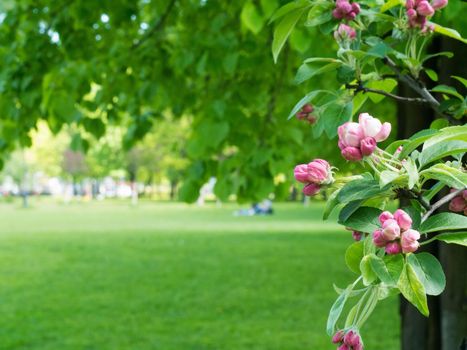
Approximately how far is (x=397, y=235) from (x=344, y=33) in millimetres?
702

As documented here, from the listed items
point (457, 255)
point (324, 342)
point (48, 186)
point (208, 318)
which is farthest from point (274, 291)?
point (48, 186)

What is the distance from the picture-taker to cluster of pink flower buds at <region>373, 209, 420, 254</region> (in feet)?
2.97

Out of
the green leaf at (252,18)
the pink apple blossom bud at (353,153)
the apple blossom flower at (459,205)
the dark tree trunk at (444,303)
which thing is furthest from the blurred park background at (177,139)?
the pink apple blossom bud at (353,153)

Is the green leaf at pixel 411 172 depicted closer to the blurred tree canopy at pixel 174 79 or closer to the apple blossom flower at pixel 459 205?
the apple blossom flower at pixel 459 205

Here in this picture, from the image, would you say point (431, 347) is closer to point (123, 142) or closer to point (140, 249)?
point (123, 142)

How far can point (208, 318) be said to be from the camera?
908 centimetres

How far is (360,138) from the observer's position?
998mm

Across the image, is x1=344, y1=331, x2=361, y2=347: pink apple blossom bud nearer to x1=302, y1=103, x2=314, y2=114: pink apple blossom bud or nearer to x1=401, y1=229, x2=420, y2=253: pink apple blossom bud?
x1=401, y1=229, x2=420, y2=253: pink apple blossom bud

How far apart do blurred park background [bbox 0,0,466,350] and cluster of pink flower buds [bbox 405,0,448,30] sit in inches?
14.0

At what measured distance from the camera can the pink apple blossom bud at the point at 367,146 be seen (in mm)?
984

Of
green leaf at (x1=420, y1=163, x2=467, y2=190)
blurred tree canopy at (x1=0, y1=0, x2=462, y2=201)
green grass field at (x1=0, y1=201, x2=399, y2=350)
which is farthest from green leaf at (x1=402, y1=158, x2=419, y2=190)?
green grass field at (x1=0, y1=201, x2=399, y2=350)

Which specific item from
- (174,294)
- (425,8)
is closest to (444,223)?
(425,8)

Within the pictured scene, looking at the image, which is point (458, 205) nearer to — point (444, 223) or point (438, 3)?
point (444, 223)

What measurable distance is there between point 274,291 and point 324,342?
3.51 meters
